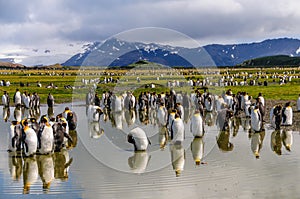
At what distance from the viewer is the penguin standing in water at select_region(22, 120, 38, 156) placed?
1234cm

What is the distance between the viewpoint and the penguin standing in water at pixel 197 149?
12.3 m

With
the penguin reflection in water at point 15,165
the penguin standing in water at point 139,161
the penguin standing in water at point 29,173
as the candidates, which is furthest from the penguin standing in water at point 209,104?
the penguin standing in water at point 29,173

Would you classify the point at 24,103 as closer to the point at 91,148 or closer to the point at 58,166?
the point at 91,148

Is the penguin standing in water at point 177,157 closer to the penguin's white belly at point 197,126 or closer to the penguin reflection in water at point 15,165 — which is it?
the penguin's white belly at point 197,126

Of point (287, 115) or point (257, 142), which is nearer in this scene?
point (257, 142)

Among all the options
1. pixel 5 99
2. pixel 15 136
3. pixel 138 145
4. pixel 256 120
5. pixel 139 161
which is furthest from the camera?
pixel 5 99

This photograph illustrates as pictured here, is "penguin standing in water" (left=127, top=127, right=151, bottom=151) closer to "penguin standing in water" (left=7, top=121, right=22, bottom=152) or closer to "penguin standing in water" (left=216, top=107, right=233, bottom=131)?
"penguin standing in water" (left=7, top=121, right=22, bottom=152)

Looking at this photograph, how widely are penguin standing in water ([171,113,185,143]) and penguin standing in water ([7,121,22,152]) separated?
459 centimetres

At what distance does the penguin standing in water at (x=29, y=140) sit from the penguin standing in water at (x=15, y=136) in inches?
17.5

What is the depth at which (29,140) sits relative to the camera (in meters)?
12.4

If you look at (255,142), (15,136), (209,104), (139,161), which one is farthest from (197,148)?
(209,104)

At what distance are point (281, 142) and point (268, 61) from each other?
502 feet

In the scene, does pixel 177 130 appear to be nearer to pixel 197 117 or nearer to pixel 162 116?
pixel 197 117

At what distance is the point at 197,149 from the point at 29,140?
190 inches
